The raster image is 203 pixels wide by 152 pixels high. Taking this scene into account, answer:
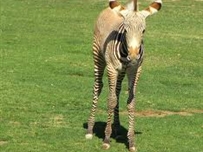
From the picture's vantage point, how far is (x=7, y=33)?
2256cm

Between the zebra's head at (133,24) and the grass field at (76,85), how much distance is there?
206 cm

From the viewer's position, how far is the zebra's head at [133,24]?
31.1 feet

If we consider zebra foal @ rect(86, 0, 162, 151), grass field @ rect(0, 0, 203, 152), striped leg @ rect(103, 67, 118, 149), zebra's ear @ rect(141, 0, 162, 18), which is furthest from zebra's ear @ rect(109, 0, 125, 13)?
grass field @ rect(0, 0, 203, 152)

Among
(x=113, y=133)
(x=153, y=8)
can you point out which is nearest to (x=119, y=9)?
(x=153, y=8)

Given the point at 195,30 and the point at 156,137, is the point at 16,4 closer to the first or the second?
the point at 195,30

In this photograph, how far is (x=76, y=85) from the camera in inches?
613

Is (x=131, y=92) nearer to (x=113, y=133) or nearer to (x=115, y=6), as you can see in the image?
(x=113, y=133)

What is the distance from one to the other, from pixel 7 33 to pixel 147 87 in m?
8.24

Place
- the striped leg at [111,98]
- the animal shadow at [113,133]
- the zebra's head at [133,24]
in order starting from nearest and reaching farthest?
the zebra's head at [133,24] → the striped leg at [111,98] → the animal shadow at [113,133]

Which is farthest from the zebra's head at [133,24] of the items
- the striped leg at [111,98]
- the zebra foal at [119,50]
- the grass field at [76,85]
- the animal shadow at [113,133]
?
the animal shadow at [113,133]

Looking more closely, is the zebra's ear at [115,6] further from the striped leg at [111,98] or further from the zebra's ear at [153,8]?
the striped leg at [111,98]

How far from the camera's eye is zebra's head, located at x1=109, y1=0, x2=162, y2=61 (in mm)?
9492

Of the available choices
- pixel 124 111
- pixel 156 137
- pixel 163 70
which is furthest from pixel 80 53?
pixel 156 137

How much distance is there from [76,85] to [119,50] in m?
5.51
